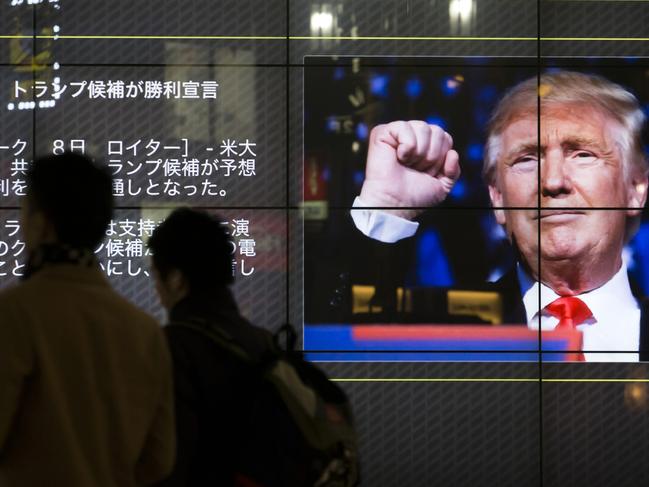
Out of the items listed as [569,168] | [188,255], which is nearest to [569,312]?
[569,168]

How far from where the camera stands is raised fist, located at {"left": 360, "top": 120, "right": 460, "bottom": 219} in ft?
21.3

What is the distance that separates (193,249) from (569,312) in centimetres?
426

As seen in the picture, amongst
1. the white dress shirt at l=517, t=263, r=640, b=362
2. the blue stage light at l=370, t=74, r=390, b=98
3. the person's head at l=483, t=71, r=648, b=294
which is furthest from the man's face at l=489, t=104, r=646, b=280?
the blue stage light at l=370, t=74, r=390, b=98

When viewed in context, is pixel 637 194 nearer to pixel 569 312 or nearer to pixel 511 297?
pixel 569 312

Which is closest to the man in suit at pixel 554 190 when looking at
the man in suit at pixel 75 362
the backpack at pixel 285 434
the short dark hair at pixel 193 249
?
the short dark hair at pixel 193 249

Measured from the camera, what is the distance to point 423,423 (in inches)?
258

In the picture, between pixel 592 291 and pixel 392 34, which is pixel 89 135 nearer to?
pixel 392 34

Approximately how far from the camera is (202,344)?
2.55 meters

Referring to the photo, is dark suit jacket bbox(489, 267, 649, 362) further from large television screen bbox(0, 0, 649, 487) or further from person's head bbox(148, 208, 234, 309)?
person's head bbox(148, 208, 234, 309)

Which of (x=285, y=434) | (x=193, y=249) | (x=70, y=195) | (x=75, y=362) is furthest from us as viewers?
(x=193, y=249)

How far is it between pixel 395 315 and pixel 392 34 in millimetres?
1683

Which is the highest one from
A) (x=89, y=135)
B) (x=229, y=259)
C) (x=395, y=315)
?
(x=89, y=135)

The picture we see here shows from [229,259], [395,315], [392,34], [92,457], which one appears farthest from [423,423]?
[92,457]

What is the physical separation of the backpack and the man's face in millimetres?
4146
